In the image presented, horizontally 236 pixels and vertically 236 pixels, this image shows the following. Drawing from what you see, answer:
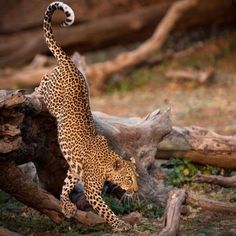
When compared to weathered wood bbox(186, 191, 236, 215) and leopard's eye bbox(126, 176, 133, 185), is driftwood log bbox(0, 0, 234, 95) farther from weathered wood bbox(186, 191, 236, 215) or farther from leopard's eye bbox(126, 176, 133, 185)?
leopard's eye bbox(126, 176, 133, 185)

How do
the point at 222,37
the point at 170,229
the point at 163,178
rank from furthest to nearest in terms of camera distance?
the point at 222,37 → the point at 163,178 → the point at 170,229

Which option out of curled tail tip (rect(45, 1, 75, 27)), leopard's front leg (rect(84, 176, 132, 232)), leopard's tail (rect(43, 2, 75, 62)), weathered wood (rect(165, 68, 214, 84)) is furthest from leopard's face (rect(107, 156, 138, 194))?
weathered wood (rect(165, 68, 214, 84))

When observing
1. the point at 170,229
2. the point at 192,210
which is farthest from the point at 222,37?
the point at 170,229

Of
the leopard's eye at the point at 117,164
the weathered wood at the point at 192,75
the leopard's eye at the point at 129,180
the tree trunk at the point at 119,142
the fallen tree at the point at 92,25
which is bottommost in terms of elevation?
the leopard's eye at the point at 129,180

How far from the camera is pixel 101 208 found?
5.33m

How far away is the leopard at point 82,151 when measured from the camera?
539 cm

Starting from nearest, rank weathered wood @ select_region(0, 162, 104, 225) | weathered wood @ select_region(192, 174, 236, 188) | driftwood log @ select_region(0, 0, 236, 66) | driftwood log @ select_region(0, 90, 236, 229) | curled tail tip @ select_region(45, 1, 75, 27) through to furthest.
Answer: driftwood log @ select_region(0, 90, 236, 229), weathered wood @ select_region(0, 162, 104, 225), curled tail tip @ select_region(45, 1, 75, 27), weathered wood @ select_region(192, 174, 236, 188), driftwood log @ select_region(0, 0, 236, 66)

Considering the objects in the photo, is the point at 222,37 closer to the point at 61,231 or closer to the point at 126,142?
the point at 126,142

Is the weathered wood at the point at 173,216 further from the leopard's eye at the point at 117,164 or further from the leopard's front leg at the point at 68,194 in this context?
the leopard's front leg at the point at 68,194

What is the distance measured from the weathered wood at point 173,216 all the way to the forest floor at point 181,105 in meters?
0.31

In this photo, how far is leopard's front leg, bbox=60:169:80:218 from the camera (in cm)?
543

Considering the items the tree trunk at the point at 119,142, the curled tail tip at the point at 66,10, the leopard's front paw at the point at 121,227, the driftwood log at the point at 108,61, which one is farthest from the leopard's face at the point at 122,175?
the driftwood log at the point at 108,61

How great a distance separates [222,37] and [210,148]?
7.44 m

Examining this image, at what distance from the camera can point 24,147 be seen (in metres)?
5.29
